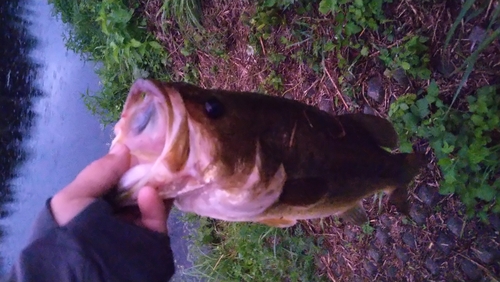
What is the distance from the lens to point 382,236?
3.24m

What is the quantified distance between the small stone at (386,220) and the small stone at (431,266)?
1.12ft

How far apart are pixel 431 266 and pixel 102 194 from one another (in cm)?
217

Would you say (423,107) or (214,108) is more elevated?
(214,108)

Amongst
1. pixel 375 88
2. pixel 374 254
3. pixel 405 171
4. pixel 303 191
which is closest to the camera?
pixel 303 191

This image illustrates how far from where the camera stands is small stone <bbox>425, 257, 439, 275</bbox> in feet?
9.56

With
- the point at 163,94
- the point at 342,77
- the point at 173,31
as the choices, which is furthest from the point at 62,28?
the point at 163,94

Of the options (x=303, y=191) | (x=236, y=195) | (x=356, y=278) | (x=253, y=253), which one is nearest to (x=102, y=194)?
(x=236, y=195)

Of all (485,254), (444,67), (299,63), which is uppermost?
(444,67)

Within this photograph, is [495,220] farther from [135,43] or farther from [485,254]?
[135,43]

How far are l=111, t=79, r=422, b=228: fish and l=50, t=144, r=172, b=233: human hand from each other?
1.5 inches

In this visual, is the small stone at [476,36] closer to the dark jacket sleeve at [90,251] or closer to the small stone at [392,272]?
the small stone at [392,272]

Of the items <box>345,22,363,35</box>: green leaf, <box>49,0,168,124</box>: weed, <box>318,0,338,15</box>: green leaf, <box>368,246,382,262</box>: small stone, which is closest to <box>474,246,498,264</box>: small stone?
<box>368,246,382,262</box>: small stone

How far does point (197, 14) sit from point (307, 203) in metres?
2.81

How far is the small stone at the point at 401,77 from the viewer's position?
284cm
